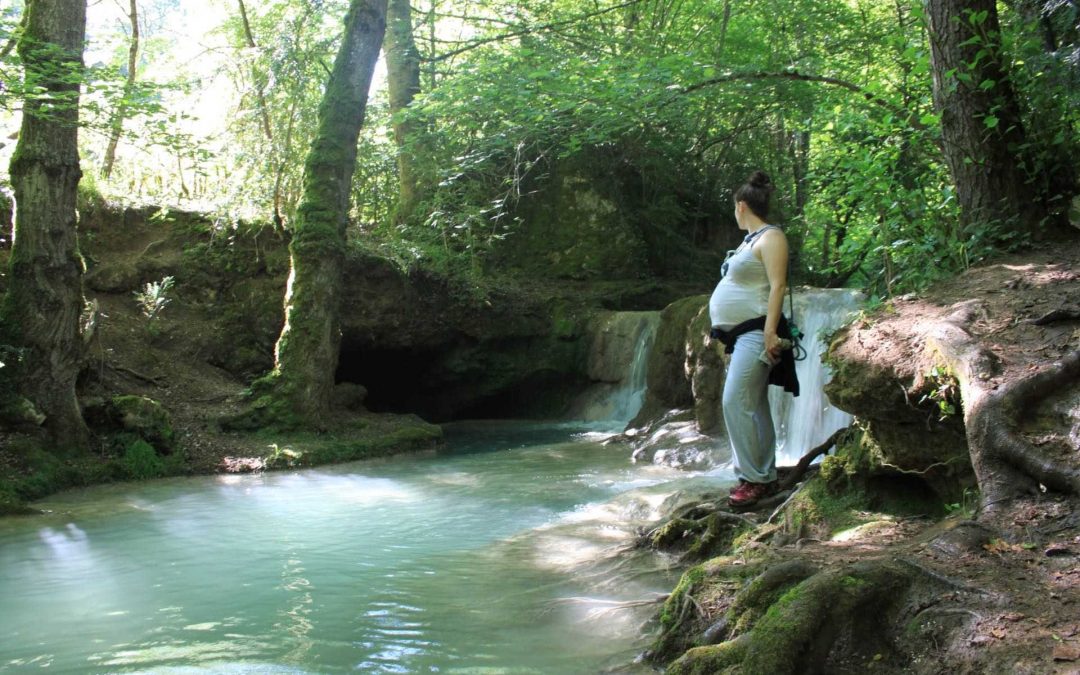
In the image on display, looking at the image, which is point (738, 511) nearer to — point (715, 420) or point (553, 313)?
point (715, 420)

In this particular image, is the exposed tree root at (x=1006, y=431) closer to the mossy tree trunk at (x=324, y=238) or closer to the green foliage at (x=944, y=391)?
the green foliage at (x=944, y=391)

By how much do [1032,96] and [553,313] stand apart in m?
11.1

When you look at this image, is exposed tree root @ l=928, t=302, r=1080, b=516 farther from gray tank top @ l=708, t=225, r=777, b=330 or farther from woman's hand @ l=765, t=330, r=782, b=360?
gray tank top @ l=708, t=225, r=777, b=330

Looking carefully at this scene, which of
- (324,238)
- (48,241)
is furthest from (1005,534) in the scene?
(324,238)

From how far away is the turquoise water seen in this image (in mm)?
A: 3945

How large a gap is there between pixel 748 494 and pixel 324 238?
26.1 feet

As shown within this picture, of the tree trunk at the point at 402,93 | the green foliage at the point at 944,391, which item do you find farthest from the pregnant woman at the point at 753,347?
the tree trunk at the point at 402,93

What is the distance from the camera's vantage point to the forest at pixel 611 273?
3.51 metres

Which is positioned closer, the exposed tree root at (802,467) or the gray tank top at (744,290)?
the gray tank top at (744,290)

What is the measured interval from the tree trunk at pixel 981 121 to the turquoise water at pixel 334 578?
340cm

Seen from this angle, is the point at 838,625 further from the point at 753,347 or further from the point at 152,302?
the point at 152,302

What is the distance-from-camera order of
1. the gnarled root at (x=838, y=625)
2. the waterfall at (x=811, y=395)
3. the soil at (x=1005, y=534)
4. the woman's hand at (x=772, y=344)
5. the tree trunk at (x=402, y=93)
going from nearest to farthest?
the soil at (x=1005, y=534) → the gnarled root at (x=838, y=625) → the woman's hand at (x=772, y=344) → the waterfall at (x=811, y=395) → the tree trunk at (x=402, y=93)

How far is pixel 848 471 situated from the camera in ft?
15.9

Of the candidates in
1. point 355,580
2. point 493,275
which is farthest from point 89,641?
point 493,275
